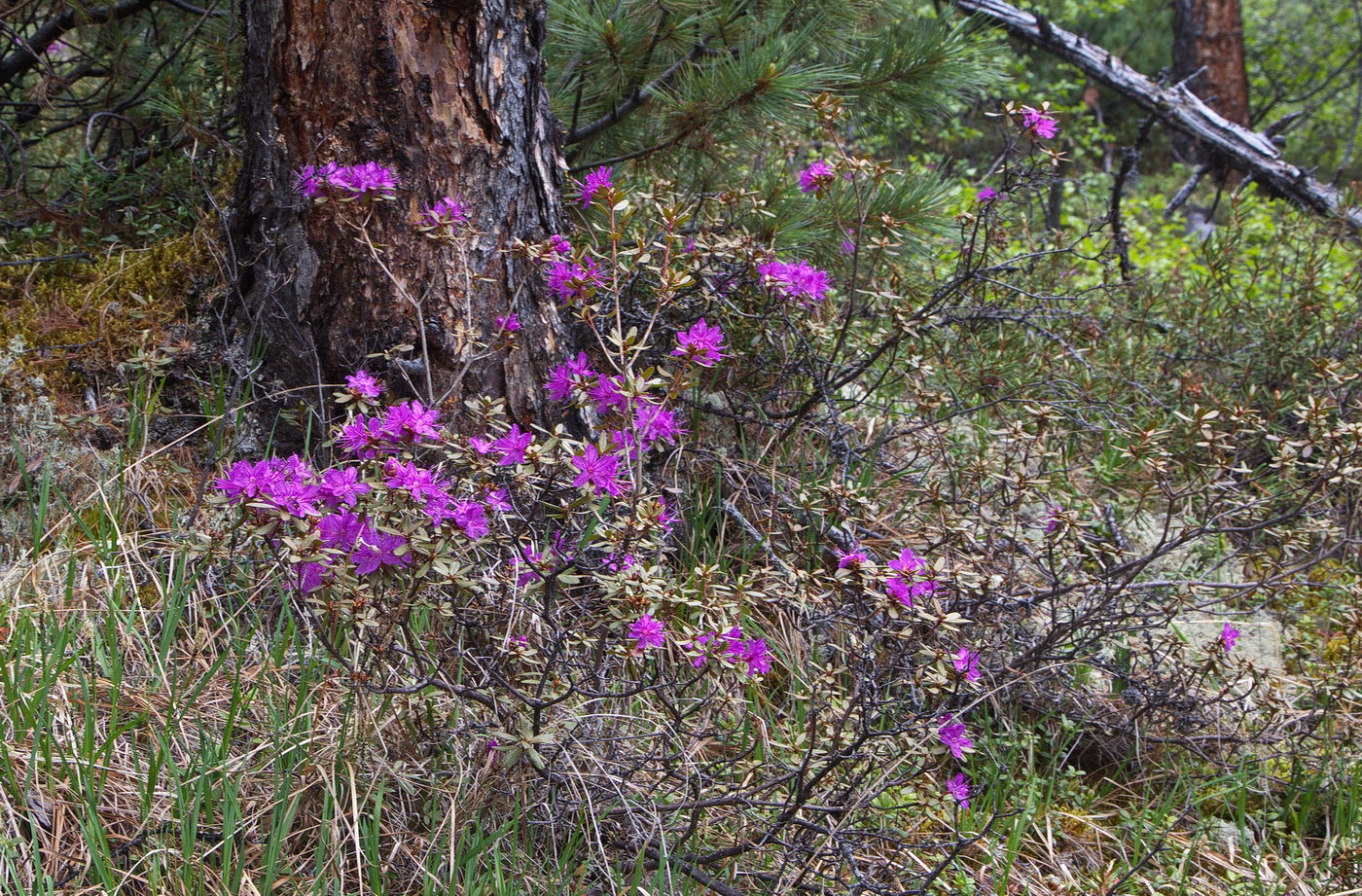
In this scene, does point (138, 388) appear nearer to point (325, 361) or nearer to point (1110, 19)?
point (325, 361)

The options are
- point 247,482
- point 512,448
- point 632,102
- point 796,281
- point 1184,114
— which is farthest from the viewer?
point 1184,114

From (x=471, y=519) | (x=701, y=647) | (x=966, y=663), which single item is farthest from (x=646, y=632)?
(x=966, y=663)

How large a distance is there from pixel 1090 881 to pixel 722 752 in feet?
2.53

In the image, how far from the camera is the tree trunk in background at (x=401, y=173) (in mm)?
2309

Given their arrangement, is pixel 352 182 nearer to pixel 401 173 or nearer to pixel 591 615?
pixel 401 173

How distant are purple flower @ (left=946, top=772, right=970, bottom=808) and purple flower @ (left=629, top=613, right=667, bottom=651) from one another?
2.01 feet

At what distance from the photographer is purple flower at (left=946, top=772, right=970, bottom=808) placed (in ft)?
6.49

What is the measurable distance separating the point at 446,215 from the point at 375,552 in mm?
754

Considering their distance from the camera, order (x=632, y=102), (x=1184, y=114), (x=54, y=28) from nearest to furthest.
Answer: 1. (x=632, y=102)
2. (x=54, y=28)
3. (x=1184, y=114)

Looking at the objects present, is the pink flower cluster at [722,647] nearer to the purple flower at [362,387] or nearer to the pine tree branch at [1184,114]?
the purple flower at [362,387]

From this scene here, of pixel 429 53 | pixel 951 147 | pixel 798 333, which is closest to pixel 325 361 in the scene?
pixel 429 53

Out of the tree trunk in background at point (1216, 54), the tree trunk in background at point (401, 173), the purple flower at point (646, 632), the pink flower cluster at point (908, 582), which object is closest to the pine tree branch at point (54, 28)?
the tree trunk in background at point (401, 173)

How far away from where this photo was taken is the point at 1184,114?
481 cm

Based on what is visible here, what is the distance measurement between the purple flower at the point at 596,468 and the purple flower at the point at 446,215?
60 cm
